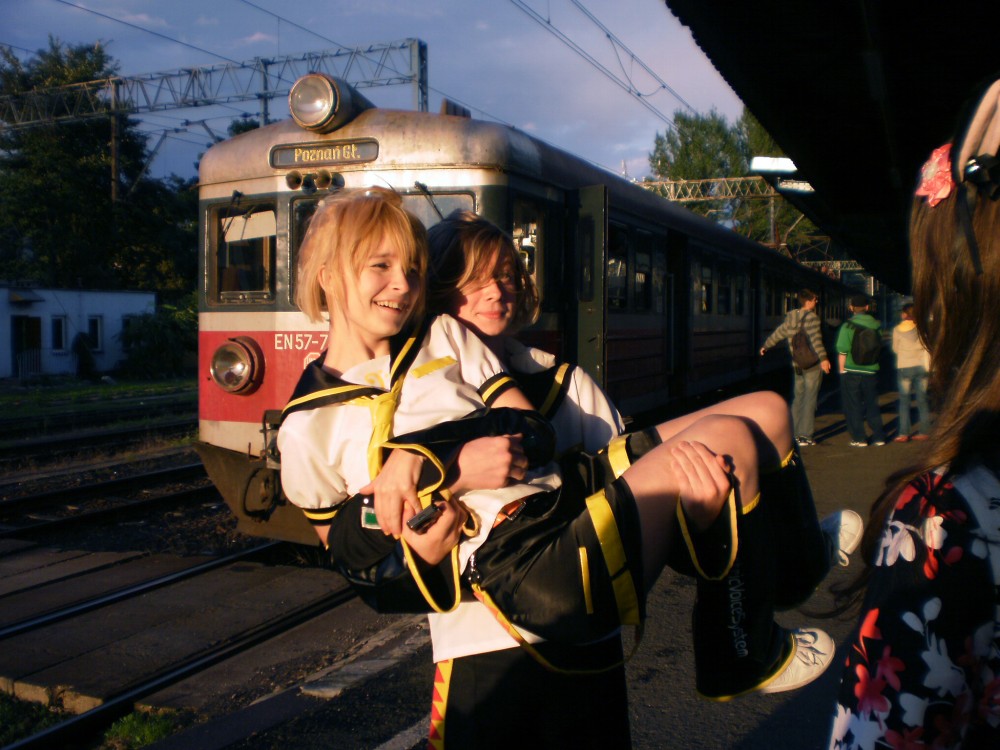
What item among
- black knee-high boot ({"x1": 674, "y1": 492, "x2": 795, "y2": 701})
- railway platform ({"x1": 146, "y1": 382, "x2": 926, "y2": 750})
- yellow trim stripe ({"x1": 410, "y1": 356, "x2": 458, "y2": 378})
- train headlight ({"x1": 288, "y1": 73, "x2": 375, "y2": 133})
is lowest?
railway platform ({"x1": 146, "y1": 382, "x2": 926, "y2": 750})

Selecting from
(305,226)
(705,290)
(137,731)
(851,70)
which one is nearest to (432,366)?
(137,731)

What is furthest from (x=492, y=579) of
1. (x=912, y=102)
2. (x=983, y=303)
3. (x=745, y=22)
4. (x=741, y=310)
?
(x=741, y=310)

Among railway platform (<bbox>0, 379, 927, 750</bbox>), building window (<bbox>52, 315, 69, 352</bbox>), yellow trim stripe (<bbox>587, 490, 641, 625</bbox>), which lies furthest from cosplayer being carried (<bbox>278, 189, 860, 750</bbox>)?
building window (<bbox>52, 315, 69, 352</bbox>)

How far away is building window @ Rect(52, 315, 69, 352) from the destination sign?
2735 cm

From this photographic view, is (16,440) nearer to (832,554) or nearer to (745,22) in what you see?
(745,22)

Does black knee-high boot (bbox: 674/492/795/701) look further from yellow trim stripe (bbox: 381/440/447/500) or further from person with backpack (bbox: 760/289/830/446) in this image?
person with backpack (bbox: 760/289/830/446)

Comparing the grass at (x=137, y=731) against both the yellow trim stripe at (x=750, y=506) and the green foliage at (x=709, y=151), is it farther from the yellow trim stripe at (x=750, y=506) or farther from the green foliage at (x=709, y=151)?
the green foliage at (x=709, y=151)

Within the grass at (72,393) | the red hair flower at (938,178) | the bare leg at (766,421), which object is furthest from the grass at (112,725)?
the grass at (72,393)

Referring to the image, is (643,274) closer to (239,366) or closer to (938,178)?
(239,366)

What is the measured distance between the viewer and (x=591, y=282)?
6.55m

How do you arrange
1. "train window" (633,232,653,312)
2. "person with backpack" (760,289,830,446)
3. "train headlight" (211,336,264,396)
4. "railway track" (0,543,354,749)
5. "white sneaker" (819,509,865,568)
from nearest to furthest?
1. "white sneaker" (819,509,865,568)
2. "railway track" (0,543,354,749)
3. "train headlight" (211,336,264,396)
4. "train window" (633,232,653,312)
5. "person with backpack" (760,289,830,446)

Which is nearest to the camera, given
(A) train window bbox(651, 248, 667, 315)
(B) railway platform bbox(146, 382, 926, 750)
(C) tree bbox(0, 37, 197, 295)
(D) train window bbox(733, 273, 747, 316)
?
(B) railway platform bbox(146, 382, 926, 750)

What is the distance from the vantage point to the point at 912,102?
882cm

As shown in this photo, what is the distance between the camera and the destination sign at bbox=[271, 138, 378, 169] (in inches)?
227
